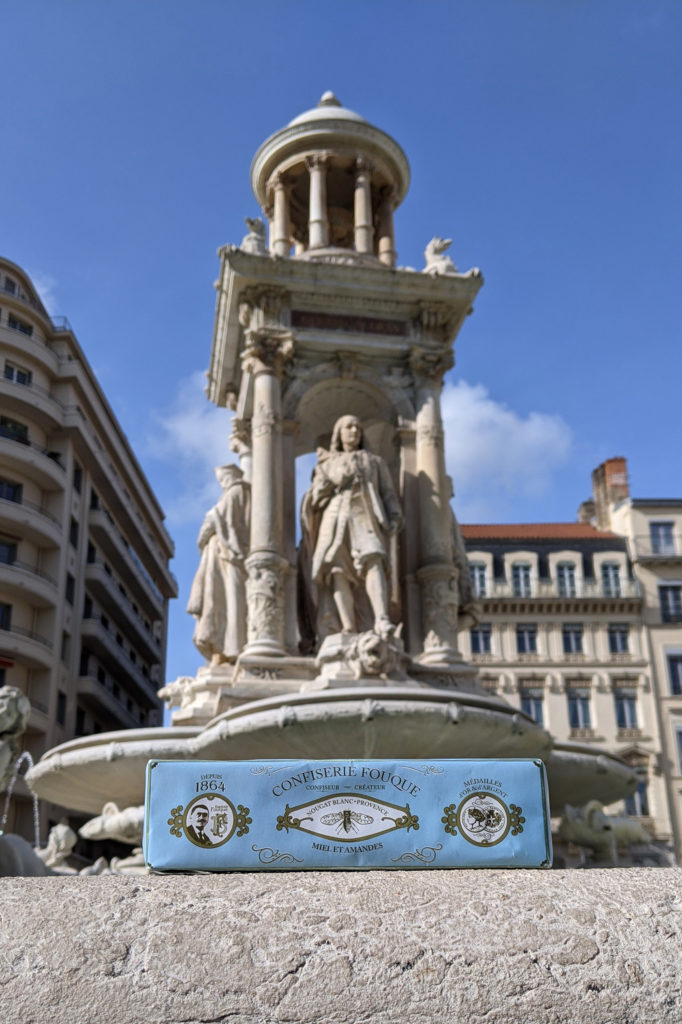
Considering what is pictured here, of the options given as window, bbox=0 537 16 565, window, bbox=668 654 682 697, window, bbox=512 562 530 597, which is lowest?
window, bbox=668 654 682 697

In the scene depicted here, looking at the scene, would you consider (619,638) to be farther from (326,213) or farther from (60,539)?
(326,213)

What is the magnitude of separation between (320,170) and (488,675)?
37.2 meters

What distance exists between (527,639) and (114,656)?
20.0 metres

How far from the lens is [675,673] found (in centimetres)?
5494

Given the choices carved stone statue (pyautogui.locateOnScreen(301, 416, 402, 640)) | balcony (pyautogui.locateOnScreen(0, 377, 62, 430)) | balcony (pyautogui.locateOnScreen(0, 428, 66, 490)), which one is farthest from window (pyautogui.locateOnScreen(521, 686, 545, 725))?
carved stone statue (pyautogui.locateOnScreen(301, 416, 402, 640))

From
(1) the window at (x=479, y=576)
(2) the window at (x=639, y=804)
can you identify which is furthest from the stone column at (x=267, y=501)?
(1) the window at (x=479, y=576)

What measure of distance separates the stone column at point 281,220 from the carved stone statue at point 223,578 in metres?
5.24

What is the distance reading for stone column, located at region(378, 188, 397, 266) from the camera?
2078cm

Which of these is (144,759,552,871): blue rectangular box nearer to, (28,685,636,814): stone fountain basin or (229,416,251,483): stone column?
(28,685,636,814): stone fountain basin

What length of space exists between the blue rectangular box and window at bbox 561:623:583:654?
51.3 meters

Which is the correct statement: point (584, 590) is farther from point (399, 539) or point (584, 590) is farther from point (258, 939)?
point (258, 939)

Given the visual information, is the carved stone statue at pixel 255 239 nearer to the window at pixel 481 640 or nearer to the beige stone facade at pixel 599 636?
the beige stone facade at pixel 599 636

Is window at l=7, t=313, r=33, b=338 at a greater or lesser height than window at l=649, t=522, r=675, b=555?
greater

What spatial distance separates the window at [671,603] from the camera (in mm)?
56438
